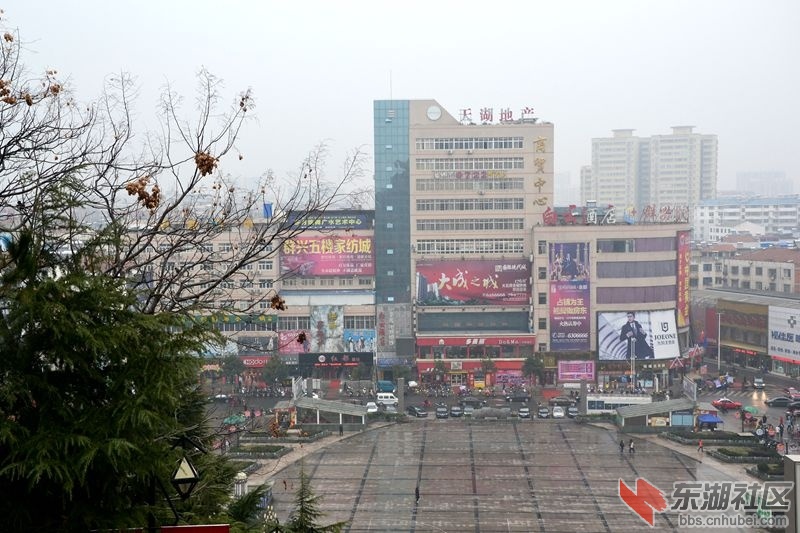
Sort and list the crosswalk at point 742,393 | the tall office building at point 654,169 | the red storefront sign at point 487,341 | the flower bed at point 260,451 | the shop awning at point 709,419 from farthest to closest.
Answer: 1. the tall office building at point 654,169
2. the red storefront sign at point 487,341
3. the crosswalk at point 742,393
4. the shop awning at point 709,419
5. the flower bed at point 260,451

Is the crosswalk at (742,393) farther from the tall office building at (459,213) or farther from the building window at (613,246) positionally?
the tall office building at (459,213)

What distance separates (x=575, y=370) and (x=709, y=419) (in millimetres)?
8356

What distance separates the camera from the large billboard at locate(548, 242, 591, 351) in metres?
33.5

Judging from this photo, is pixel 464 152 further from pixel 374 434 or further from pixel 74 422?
pixel 74 422

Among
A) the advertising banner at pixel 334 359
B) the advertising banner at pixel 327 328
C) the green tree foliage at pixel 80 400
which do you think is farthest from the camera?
the advertising banner at pixel 327 328

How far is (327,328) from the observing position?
34.4 meters

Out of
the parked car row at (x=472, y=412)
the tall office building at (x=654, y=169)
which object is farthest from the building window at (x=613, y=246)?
the tall office building at (x=654, y=169)

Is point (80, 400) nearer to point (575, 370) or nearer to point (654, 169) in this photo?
point (575, 370)

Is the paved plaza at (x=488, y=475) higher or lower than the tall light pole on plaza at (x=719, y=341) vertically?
lower

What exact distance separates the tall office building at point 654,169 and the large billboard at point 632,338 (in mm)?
64507

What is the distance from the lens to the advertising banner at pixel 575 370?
3278cm

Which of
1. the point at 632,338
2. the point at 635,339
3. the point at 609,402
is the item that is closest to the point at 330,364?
the point at 609,402

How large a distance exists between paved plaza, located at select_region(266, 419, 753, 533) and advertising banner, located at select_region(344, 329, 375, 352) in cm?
793

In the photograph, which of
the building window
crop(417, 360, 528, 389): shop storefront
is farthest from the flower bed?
the building window
